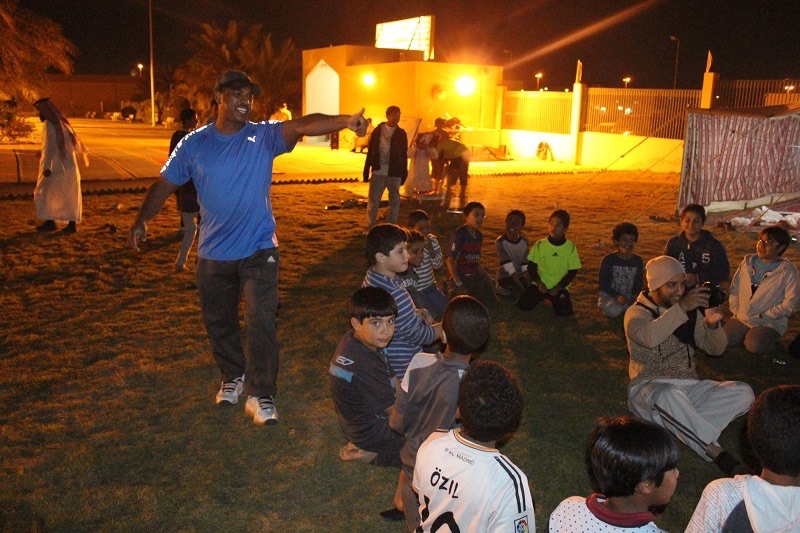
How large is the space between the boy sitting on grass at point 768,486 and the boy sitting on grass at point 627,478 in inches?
10.6

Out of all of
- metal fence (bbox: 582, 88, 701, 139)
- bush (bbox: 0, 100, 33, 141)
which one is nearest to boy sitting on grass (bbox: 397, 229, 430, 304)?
metal fence (bbox: 582, 88, 701, 139)

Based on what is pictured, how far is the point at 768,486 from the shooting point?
8.05 ft

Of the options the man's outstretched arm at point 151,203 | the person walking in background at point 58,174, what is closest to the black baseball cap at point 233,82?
the man's outstretched arm at point 151,203

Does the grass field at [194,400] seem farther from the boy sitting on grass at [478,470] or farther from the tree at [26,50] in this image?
the tree at [26,50]

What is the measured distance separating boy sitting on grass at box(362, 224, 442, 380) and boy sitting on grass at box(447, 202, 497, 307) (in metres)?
2.91

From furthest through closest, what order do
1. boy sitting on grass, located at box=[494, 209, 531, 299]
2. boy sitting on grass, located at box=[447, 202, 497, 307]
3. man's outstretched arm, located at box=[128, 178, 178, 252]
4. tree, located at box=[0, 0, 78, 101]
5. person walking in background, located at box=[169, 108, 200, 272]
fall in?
tree, located at box=[0, 0, 78, 101]
person walking in background, located at box=[169, 108, 200, 272]
boy sitting on grass, located at box=[494, 209, 531, 299]
boy sitting on grass, located at box=[447, 202, 497, 307]
man's outstretched arm, located at box=[128, 178, 178, 252]

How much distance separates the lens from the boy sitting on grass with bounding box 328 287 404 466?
12.6 feet

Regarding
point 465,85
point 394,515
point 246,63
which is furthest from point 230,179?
point 246,63

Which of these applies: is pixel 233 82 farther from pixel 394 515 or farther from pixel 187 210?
pixel 187 210

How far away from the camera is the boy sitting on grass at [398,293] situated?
4297mm

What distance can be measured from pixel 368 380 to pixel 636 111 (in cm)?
2195

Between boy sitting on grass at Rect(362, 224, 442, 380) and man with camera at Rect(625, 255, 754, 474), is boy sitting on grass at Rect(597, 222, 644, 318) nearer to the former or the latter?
man with camera at Rect(625, 255, 754, 474)

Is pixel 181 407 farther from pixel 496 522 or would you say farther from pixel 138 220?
pixel 496 522

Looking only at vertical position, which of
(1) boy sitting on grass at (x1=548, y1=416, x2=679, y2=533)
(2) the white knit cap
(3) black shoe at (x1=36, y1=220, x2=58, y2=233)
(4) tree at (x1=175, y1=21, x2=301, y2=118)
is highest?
(4) tree at (x1=175, y1=21, x2=301, y2=118)
